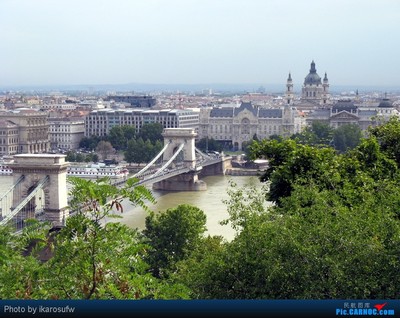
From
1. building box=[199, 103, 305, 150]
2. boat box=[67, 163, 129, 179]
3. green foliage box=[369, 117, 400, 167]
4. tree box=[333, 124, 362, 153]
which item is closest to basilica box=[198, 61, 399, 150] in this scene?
building box=[199, 103, 305, 150]

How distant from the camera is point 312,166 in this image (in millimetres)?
9703

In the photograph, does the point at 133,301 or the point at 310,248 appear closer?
the point at 133,301

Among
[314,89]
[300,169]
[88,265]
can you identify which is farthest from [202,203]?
[314,89]

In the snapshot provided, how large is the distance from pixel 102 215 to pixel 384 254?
2063 mm

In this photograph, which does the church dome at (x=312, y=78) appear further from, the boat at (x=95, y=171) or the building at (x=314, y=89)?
the boat at (x=95, y=171)

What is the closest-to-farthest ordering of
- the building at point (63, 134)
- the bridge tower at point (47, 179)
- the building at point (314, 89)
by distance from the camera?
the bridge tower at point (47, 179) → the building at point (63, 134) → the building at point (314, 89)

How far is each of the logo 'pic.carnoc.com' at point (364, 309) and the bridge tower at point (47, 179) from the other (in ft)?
46.7

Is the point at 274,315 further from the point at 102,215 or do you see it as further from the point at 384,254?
the point at 384,254

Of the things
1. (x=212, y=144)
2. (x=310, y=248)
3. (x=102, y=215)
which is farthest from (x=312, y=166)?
(x=212, y=144)

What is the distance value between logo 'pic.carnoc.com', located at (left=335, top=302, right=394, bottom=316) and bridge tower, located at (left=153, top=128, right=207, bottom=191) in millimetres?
24063

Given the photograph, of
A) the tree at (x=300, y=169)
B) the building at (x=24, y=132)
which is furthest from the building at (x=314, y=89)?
the tree at (x=300, y=169)

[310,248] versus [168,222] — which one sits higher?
[310,248]

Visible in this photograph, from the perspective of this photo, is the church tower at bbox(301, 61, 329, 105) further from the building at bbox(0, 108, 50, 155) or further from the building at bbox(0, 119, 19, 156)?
the building at bbox(0, 119, 19, 156)

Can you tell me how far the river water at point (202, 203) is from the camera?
17703 millimetres
